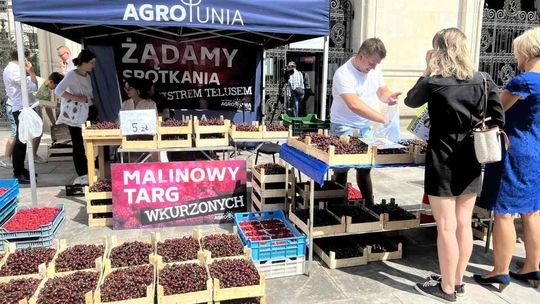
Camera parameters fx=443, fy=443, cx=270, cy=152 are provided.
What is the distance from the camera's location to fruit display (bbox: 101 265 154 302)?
2.86 metres

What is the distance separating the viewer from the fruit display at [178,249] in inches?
135

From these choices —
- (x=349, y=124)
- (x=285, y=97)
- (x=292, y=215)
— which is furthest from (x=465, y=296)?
(x=285, y=97)

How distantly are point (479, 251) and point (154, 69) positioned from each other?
6004 millimetres

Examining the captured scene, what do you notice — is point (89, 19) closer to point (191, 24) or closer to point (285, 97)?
point (191, 24)

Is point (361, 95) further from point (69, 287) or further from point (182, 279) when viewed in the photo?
point (69, 287)

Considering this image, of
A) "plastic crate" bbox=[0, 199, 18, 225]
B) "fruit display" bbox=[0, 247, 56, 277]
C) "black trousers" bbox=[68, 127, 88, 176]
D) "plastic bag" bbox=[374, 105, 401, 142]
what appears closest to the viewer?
"fruit display" bbox=[0, 247, 56, 277]

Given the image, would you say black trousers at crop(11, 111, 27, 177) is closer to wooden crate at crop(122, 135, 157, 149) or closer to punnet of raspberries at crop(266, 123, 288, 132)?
wooden crate at crop(122, 135, 157, 149)

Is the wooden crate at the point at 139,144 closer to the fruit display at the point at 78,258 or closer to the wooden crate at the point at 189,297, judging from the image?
the fruit display at the point at 78,258

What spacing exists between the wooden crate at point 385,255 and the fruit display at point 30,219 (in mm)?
3153

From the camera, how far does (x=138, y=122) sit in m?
5.11

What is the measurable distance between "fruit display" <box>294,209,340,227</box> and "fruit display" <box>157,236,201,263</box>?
110 cm

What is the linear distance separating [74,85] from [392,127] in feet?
14.8

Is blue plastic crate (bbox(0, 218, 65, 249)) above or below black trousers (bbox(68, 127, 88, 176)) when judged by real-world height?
below

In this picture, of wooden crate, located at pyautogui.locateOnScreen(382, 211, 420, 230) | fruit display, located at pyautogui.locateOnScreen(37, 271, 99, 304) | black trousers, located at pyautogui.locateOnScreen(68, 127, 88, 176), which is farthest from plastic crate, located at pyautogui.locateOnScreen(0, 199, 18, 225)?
wooden crate, located at pyautogui.locateOnScreen(382, 211, 420, 230)
